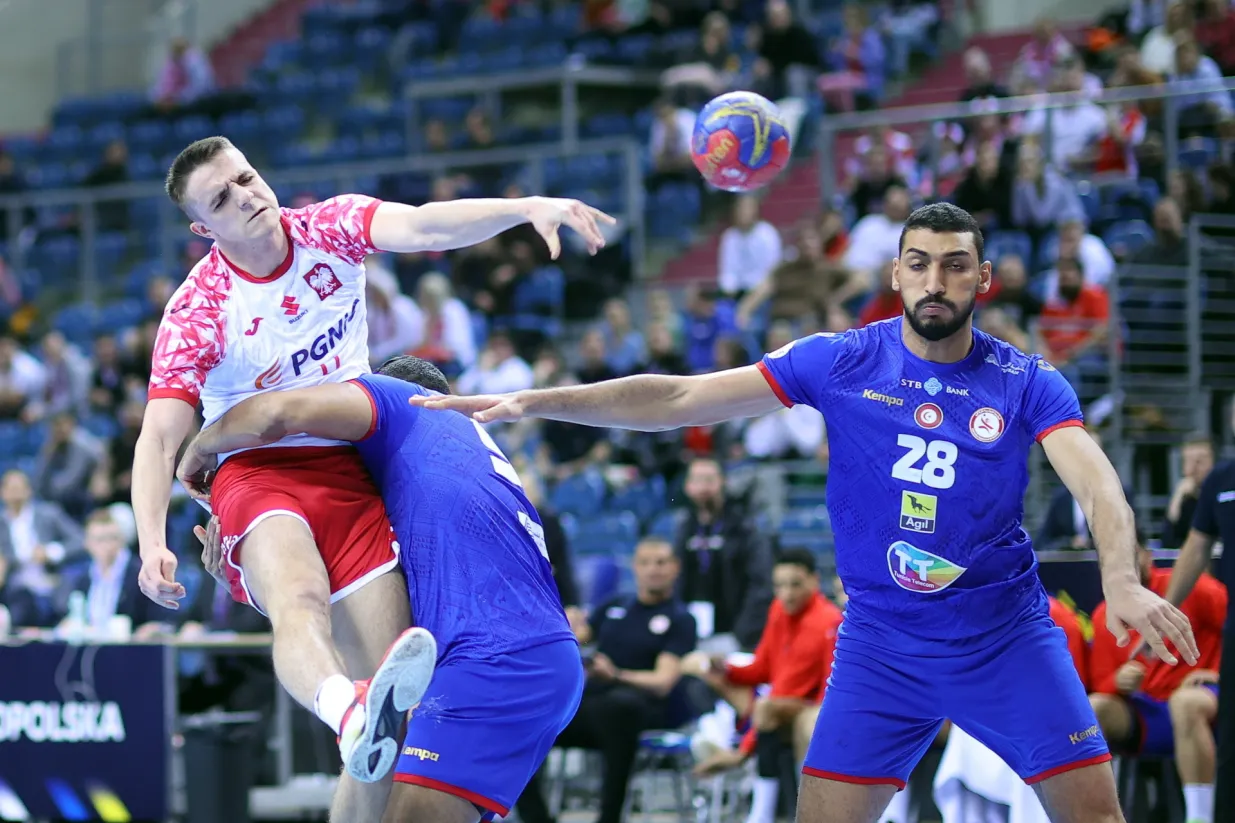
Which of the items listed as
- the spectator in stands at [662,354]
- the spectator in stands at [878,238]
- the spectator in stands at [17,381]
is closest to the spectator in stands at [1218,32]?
the spectator in stands at [878,238]

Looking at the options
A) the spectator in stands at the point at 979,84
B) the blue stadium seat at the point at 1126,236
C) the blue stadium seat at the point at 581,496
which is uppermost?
the spectator in stands at the point at 979,84

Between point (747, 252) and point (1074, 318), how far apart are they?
361cm

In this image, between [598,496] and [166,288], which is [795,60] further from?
[166,288]

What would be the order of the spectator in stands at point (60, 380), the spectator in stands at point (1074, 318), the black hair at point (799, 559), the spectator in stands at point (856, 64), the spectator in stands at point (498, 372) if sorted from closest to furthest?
the black hair at point (799, 559) → the spectator in stands at point (1074, 318) → the spectator in stands at point (498, 372) → the spectator in stands at point (856, 64) → the spectator in stands at point (60, 380)

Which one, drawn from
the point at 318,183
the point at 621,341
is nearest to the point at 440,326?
the point at 621,341

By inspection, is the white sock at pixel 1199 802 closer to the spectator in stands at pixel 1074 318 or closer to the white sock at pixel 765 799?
the white sock at pixel 765 799

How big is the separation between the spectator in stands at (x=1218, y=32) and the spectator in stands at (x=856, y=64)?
371 centimetres

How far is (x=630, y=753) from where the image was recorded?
1057 centimetres

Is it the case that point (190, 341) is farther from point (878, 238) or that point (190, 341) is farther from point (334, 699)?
point (878, 238)

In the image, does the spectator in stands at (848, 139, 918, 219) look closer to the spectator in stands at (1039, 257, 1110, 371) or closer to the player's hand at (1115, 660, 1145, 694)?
the spectator in stands at (1039, 257, 1110, 371)

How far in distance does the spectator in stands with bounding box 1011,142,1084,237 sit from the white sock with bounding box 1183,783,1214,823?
6637 mm

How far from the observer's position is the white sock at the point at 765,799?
9984 mm

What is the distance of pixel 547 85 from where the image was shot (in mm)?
20297

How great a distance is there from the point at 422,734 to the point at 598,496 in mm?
8954
